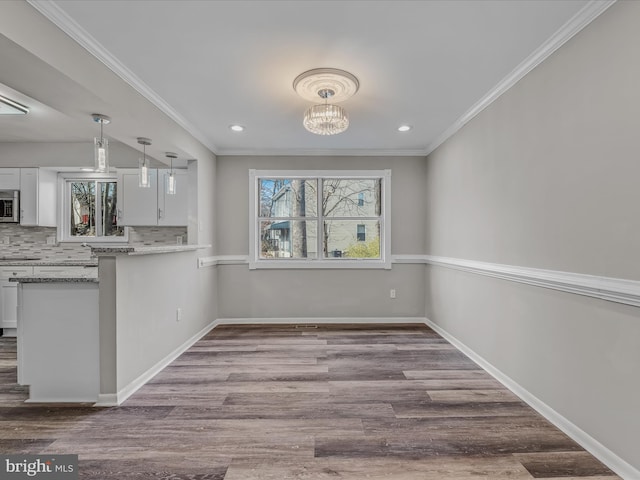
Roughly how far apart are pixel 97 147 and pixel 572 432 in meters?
3.60

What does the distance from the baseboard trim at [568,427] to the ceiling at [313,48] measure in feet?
7.66

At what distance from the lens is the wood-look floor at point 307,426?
1687mm

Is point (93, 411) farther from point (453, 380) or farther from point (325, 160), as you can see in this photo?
point (325, 160)

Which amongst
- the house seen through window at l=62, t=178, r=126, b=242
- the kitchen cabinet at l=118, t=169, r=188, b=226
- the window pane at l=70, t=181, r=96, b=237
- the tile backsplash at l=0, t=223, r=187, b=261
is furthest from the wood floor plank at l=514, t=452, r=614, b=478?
the window pane at l=70, t=181, r=96, b=237

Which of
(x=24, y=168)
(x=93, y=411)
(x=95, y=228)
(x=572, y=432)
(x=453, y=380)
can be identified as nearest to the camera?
(x=572, y=432)

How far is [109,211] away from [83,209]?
0.37 metres

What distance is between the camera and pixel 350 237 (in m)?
4.76

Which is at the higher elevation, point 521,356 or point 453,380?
point 521,356

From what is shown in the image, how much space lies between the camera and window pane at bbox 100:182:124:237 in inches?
179

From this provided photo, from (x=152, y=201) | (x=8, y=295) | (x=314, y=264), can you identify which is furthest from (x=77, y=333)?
(x=314, y=264)

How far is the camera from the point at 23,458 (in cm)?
175

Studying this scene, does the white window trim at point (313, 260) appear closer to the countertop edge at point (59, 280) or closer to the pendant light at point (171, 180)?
the pendant light at point (171, 180)

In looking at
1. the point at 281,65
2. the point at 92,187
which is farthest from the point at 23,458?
the point at 92,187

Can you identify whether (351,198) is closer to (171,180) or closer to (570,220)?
(171,180)
